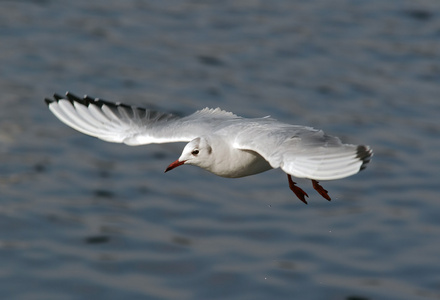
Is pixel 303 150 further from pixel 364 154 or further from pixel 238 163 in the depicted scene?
pixel 238 163

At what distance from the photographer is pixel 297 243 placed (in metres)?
17.2

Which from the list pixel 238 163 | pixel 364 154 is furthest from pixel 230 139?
pixel 364 154

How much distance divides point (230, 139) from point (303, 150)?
1.14m

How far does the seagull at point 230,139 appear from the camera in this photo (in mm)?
8766

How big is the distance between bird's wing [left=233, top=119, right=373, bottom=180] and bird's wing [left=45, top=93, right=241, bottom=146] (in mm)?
1125

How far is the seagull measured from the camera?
8.77m

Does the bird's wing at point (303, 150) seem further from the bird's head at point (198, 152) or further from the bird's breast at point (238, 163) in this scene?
the bird's head at point (198, 152)

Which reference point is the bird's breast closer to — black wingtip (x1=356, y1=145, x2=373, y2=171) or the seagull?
the seagull

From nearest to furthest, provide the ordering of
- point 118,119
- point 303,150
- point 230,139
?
Answer: point 303,150, point 230,139, point 118,119

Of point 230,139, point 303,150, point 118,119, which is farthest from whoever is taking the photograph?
point 118,119

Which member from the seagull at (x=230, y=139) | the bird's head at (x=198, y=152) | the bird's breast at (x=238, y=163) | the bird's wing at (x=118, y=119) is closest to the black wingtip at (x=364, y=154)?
the seagull at (x=230, y=139)

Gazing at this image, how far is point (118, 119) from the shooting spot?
11508 mm

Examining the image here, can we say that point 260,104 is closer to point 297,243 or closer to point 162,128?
point 297,243

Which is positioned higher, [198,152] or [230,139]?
[230,139]
